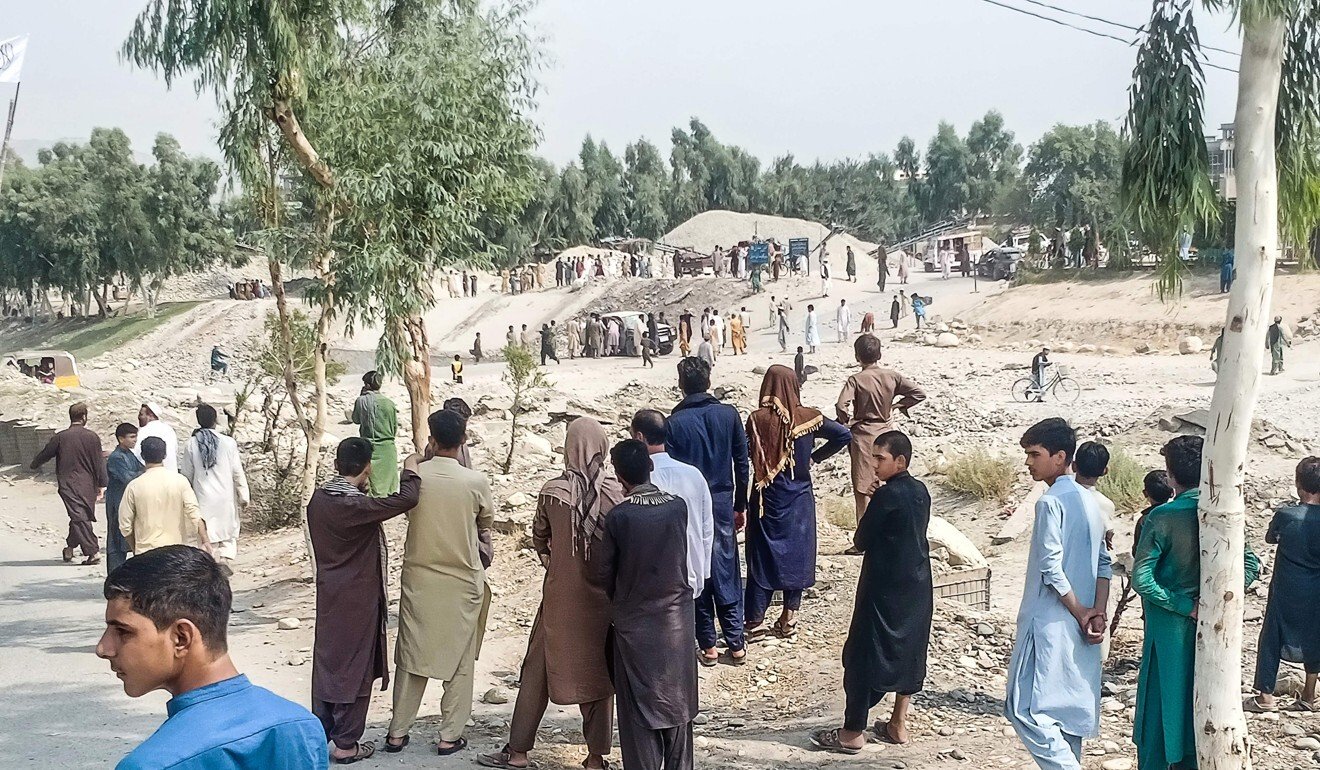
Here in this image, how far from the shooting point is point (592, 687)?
5.04m

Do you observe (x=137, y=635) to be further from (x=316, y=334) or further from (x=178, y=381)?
(x=178, y=381)

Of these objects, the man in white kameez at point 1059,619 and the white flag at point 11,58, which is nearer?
the man in white kameez at point 1059,619

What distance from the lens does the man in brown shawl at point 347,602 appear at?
17.0 feet

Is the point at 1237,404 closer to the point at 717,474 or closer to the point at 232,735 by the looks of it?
the point at 717,474

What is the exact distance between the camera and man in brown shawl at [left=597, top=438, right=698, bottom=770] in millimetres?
4617

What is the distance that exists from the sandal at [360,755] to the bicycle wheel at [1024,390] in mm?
16946

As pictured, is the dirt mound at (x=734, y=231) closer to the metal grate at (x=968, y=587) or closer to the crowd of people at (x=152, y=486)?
the crowd of people at (x=152, y=486)

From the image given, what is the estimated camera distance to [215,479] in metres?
8.49

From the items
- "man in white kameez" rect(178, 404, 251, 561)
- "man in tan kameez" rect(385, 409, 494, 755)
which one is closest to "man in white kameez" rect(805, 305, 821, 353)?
"man in white kameez" rect(178, 404, 251, 561)

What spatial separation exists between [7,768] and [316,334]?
557 centimetres

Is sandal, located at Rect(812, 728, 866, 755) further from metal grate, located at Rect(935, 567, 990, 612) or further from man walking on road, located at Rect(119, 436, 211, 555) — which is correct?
man walking on road, located at Rect(119, 436, 211, 555)

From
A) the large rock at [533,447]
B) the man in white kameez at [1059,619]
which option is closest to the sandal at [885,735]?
the man in white kameez at [1059,619]

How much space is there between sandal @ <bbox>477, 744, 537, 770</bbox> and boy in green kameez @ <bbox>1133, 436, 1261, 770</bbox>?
2.68 meters

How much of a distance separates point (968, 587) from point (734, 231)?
177 feet
